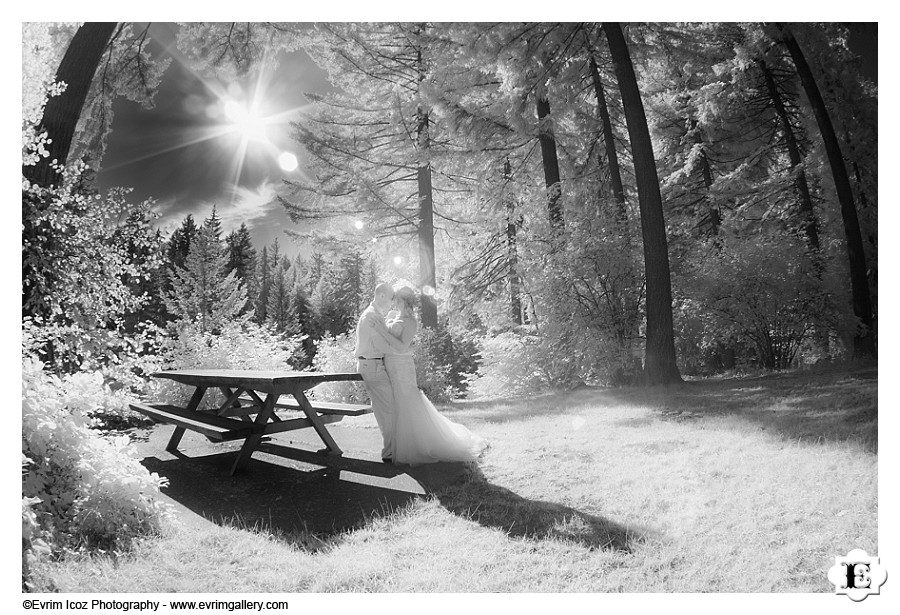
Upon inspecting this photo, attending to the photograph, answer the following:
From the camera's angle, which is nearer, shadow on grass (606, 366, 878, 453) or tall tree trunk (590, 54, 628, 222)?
shadow on grass (606, 366, 878, 453)

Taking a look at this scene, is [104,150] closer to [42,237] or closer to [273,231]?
[42,237]

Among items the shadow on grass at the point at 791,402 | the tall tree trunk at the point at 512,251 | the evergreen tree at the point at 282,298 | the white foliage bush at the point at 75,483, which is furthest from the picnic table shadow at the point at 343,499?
the evergreen tree at the point at 282,298

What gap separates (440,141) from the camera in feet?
32.9

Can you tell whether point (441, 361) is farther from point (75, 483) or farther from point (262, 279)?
point (75, 483)

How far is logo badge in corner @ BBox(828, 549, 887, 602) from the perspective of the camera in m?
2.70

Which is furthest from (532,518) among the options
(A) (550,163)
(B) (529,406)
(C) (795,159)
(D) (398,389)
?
(C) (795,159)

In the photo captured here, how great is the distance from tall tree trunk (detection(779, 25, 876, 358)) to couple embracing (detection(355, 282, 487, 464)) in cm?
655

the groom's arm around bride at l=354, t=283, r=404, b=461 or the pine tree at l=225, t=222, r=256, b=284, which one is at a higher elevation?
the pine tree at l=225, t=222, r=256, b=284

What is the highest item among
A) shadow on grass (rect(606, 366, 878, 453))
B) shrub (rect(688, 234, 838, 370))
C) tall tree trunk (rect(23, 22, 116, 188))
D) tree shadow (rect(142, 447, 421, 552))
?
tall tree trunk (rect(23, 22, 116, 188))

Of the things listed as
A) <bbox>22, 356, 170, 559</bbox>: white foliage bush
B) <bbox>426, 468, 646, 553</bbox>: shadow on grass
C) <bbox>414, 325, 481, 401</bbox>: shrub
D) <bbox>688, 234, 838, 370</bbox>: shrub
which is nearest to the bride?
<bbox>426, 468, 646, 553</bbox>: shadow on grass

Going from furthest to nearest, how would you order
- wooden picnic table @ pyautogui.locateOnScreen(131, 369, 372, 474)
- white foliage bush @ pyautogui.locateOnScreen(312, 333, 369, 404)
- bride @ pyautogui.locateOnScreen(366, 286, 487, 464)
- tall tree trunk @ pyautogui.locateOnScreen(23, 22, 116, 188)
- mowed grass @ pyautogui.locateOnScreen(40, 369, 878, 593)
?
white foliage bush @ pyautogui.locateOnScreen(312, 333, 369, 404) < tall tree trunk @ pyautogui.locateOnScreen(23, 22, 116, 188) < bride @ pyautogui.locateOnScreen(366, 286, 487, 464) < wooden picnic table @ pyautogui.locateOnScreen(131, 369, 372, 474) < mowed grass @ pyautogui.locateOnScreen(40, 369, 878, 593)

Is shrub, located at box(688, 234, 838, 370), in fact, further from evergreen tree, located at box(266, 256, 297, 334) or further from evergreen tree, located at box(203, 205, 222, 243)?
evergreen tree, located at box(266, 256, 297, 334)
